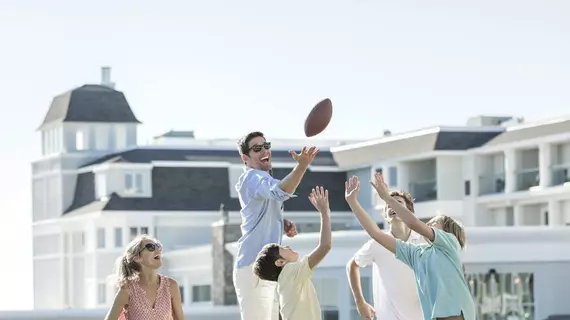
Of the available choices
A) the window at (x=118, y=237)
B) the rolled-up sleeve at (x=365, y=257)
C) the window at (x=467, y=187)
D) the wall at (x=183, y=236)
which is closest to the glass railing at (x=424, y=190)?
the window at (x=467, y=187)

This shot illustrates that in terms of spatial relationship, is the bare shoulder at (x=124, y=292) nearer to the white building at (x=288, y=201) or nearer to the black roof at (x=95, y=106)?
the white building at (x=288, y=201)

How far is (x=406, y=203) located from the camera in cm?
1520

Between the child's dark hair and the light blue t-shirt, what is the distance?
0.81 m

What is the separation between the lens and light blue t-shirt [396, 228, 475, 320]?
46.0 feet

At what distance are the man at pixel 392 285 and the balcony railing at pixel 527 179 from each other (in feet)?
211

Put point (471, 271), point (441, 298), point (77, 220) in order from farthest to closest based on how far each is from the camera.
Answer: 1. point (77, 220)
2. point (471, 271)
3. point (441, 298)

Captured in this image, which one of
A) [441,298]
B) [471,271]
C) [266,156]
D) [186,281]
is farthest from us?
[186,281]

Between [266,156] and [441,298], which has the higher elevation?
[266,156]

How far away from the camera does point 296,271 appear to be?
13781 mm

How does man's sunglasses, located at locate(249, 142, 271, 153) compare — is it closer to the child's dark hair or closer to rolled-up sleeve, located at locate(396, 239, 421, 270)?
the child's dark hair

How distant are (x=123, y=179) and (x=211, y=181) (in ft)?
14.6

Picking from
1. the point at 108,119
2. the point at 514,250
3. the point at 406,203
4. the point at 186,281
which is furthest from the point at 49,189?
the point at 406,203

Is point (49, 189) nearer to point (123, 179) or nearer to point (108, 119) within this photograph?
point (108, 119)

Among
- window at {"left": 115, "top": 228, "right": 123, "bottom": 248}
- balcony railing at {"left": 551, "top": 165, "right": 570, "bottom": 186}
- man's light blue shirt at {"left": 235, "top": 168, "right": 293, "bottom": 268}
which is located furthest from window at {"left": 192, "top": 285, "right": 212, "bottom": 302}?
man's light blue shirt at {"left": 235, "top": 168, "right": 293, "bottom": 268}
